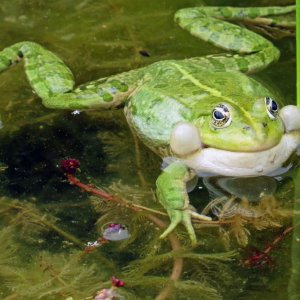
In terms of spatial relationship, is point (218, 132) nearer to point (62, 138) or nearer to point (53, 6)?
Result: point (62, 138)

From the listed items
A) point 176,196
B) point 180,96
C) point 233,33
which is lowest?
point 176,196

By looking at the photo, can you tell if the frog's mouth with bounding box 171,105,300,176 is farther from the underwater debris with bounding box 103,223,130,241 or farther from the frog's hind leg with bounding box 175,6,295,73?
the frog's hind leg with bounding box 175,6,295,73

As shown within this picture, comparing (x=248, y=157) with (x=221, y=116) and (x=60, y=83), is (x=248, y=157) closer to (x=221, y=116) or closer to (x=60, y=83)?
(x=221, y=116)

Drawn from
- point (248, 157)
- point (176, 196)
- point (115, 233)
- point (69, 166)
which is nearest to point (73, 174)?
point (69, 166)

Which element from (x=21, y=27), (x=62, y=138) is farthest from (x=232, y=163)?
(x=21, y=27)

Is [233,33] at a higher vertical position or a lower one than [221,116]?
lower

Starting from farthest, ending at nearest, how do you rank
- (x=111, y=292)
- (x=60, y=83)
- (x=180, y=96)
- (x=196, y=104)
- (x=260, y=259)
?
(x=60, y=83), (x=180, y=96), (x=196, y=104), (x=260, y=259), (x=111, y=292)
